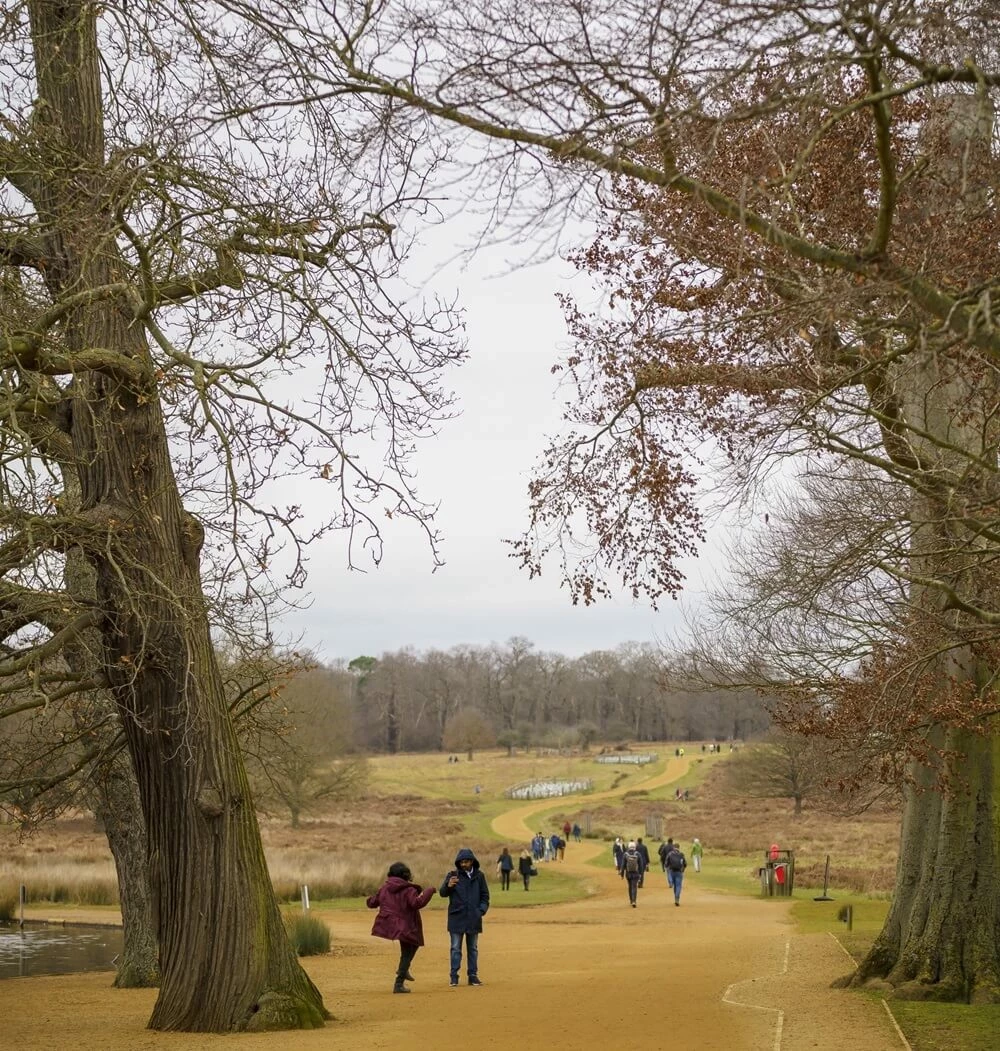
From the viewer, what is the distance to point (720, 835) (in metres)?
57.1

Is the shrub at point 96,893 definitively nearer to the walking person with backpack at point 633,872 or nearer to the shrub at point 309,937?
the walking person with backpack at point 633,872

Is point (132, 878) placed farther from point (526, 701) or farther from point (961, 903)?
point (526, 701)

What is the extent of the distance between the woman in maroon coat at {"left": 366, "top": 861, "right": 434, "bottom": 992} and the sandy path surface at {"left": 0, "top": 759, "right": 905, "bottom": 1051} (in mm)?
507

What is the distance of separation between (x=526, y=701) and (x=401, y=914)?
133105 millimetres

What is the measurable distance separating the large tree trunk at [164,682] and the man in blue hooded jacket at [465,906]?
141 inches

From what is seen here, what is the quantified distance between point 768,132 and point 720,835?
171ft

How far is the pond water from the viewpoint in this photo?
21.2 m

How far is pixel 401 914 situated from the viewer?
47.1ft

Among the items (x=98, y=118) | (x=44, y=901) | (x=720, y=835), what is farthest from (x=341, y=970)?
(x=720, y=835)

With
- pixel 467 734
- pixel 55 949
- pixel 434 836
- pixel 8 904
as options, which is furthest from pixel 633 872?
pixel 467 734

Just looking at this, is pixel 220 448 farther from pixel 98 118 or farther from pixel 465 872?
pixel 465 872

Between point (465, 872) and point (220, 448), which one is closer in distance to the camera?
point (220, 448)

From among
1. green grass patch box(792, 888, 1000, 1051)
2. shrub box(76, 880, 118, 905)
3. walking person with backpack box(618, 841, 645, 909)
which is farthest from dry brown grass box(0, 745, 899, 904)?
green grass patch box(792, 888, 1000, 1051)

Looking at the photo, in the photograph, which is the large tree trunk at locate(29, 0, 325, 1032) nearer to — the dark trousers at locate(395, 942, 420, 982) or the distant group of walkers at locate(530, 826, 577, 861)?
the dark trousers at locate(395, 942, 420, 982)
